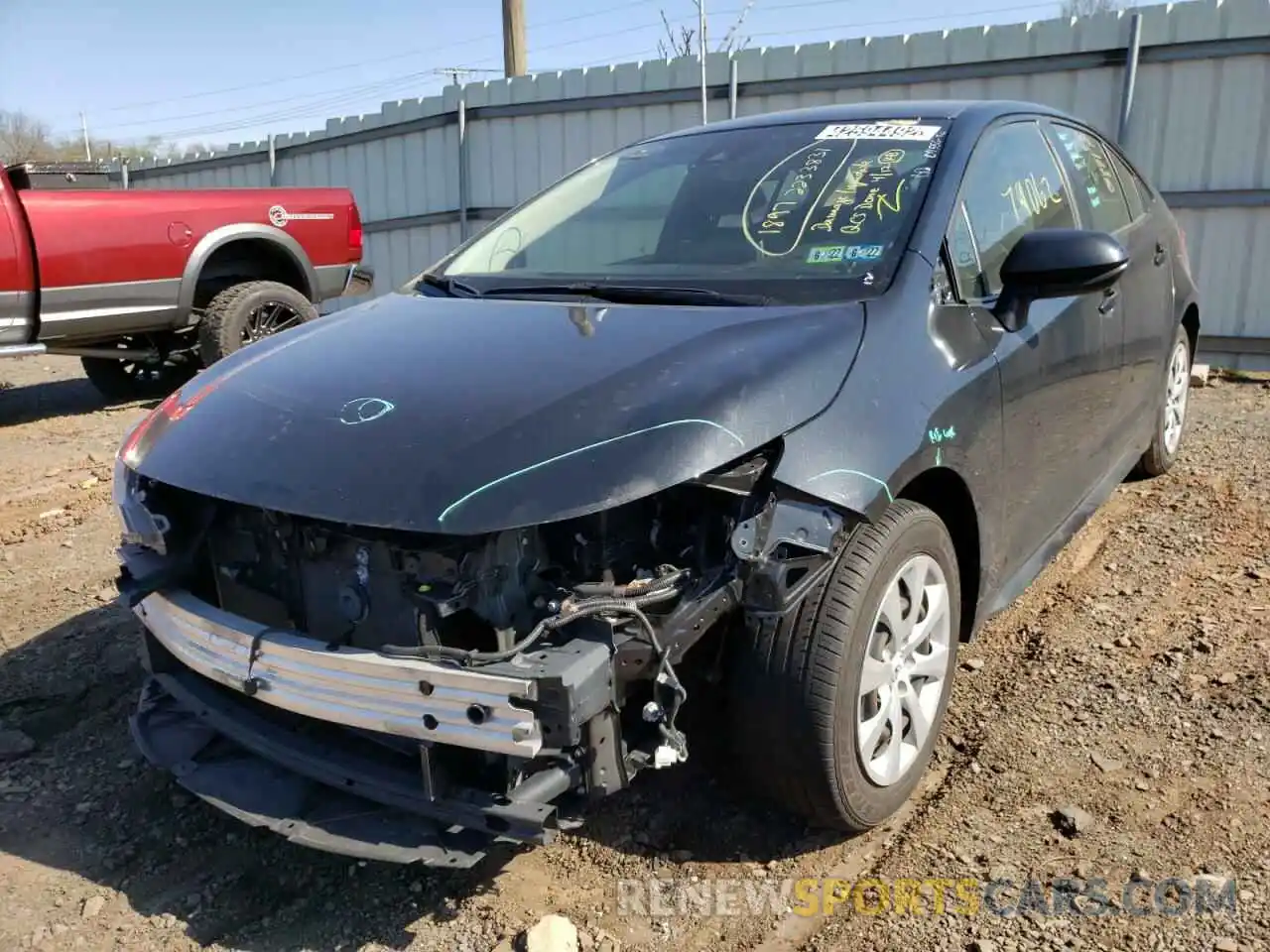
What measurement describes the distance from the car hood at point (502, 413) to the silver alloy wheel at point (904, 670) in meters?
0.55

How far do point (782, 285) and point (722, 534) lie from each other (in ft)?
2.79

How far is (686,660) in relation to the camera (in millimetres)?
2250

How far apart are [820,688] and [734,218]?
1.53m

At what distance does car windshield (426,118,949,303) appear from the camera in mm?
2820

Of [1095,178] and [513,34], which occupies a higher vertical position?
[513,34]

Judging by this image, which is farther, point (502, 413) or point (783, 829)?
point (783, 829)

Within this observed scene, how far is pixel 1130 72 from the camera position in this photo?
7973 mm

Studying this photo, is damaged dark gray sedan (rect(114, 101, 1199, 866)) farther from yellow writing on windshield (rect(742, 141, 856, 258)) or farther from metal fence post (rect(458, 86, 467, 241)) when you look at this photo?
metal fence post (rect(458, 86, 467, 241))

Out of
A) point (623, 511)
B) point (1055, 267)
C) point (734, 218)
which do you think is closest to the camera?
point (623, 511)

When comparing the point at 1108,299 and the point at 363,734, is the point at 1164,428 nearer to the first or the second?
the point at 1108,299

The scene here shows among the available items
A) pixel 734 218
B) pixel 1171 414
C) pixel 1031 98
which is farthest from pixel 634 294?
pixel 1031 98

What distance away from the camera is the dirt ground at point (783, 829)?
2270mm

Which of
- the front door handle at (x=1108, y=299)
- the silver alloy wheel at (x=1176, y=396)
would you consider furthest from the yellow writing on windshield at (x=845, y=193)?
the silver alloy wheel at (x=1176, y=396)

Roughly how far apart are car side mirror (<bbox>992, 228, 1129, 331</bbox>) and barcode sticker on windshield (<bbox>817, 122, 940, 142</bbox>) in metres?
0.48
